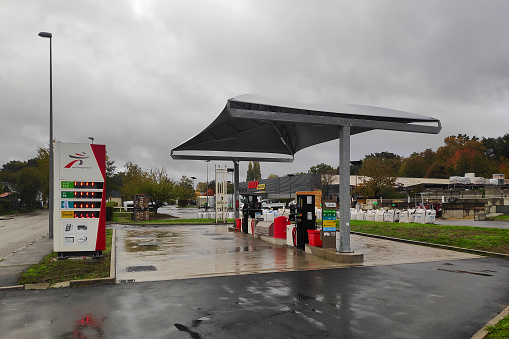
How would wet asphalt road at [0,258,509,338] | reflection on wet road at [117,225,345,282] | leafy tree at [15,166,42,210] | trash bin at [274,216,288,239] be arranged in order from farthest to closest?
1. leafy tree at [15,166,42,210]
2. trash bin at [274,216,288,239]
3. reflection on wet road at [117,225,345,282]
4. wet asphalt road at [0,258,509,338]

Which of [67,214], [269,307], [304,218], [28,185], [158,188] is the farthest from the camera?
[28,185]

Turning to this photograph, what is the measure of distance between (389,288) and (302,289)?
6.34ft

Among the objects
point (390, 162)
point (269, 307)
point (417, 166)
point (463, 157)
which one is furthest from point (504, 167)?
point (269, 307)

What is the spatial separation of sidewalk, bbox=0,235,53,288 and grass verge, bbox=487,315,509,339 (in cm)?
916

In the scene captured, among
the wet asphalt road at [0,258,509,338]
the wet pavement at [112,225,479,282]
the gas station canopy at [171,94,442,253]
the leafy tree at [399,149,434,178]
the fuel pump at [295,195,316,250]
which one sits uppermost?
the leafy tree at [399,149,434,178]

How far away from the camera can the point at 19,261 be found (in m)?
11.5

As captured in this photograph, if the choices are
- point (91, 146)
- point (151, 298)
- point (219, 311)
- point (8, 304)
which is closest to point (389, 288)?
point (219, 311)

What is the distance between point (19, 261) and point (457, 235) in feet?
54.7

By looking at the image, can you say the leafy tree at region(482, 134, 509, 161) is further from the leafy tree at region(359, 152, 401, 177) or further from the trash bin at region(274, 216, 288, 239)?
the trash bin at region(274, 216, 288, 239)

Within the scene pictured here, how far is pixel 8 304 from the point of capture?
23.1 ft

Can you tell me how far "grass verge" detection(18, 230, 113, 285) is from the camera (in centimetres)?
890

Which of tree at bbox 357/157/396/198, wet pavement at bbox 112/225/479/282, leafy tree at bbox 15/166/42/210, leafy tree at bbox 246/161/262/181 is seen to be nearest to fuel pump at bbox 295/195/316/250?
wet pavement at bbox 112/225/479/282

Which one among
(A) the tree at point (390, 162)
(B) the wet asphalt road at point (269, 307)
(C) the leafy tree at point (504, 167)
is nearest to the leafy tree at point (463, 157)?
(C) the leafy tree at point (504, 167)

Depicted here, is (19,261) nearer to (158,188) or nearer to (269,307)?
(269,307)
